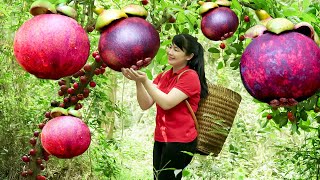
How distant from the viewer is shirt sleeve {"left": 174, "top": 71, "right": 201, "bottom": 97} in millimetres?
2676

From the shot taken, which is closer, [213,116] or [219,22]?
[219,22]

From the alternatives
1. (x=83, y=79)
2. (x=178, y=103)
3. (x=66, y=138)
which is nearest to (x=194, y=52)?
(x=178, y=103)

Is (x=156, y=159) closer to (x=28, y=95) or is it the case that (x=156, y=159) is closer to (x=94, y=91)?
(x=94, y=91)

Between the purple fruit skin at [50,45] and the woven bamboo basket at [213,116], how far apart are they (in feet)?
6.19

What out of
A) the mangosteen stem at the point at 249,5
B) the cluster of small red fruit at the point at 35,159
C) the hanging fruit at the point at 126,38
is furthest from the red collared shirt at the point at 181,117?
the hanging fruit at the point at 126,38

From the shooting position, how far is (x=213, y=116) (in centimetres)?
279

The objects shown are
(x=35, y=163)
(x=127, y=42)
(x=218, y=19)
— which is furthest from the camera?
(x=35, y=163)

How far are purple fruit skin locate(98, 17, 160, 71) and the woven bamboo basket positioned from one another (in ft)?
5.88

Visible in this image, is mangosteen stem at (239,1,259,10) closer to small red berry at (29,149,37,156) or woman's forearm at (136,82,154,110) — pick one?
woman's forearm at (136,82,154,110)

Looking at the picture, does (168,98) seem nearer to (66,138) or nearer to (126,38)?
(66,138)

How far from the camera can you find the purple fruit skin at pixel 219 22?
1.55 m

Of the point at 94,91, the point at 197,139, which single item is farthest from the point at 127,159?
the point at 197,139

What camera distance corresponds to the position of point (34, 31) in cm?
93

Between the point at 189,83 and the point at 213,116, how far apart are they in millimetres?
251
